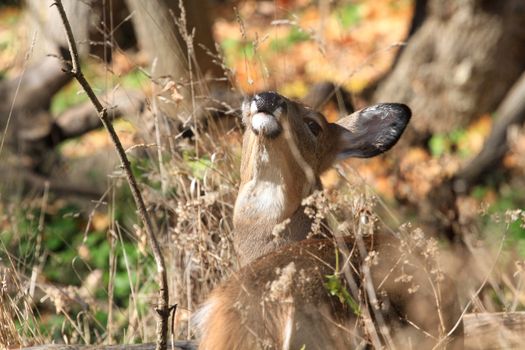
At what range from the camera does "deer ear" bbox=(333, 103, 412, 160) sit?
20.5 ft

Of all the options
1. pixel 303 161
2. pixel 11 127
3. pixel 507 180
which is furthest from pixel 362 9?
pixel 303 161

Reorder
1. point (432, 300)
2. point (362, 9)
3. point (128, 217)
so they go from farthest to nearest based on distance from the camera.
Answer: point (362, 9) → point (128, 217) → point (432, 300)

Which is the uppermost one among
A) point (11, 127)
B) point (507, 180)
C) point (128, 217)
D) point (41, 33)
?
point (41, 33)

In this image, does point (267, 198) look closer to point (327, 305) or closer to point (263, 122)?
point (263, 122)

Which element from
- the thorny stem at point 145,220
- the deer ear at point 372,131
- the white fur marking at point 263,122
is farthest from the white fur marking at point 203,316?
the deer ear at point 372,131

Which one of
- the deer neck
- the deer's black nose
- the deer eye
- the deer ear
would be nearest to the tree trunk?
the deer ear

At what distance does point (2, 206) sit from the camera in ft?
25.9

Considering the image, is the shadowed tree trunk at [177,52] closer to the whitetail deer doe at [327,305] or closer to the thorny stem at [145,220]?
the thorny stem at [145,220]

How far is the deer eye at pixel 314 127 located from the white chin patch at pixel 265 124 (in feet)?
1.29

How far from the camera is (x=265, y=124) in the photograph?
560 centimetres

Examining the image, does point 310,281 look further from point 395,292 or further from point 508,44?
point 508,44

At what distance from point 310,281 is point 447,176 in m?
4.75

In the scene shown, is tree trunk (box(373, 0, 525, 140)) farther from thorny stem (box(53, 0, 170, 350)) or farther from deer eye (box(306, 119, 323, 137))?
thorny stem (box(53, 0, 170, 350))

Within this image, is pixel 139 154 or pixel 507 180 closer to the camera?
pixel 139 154
